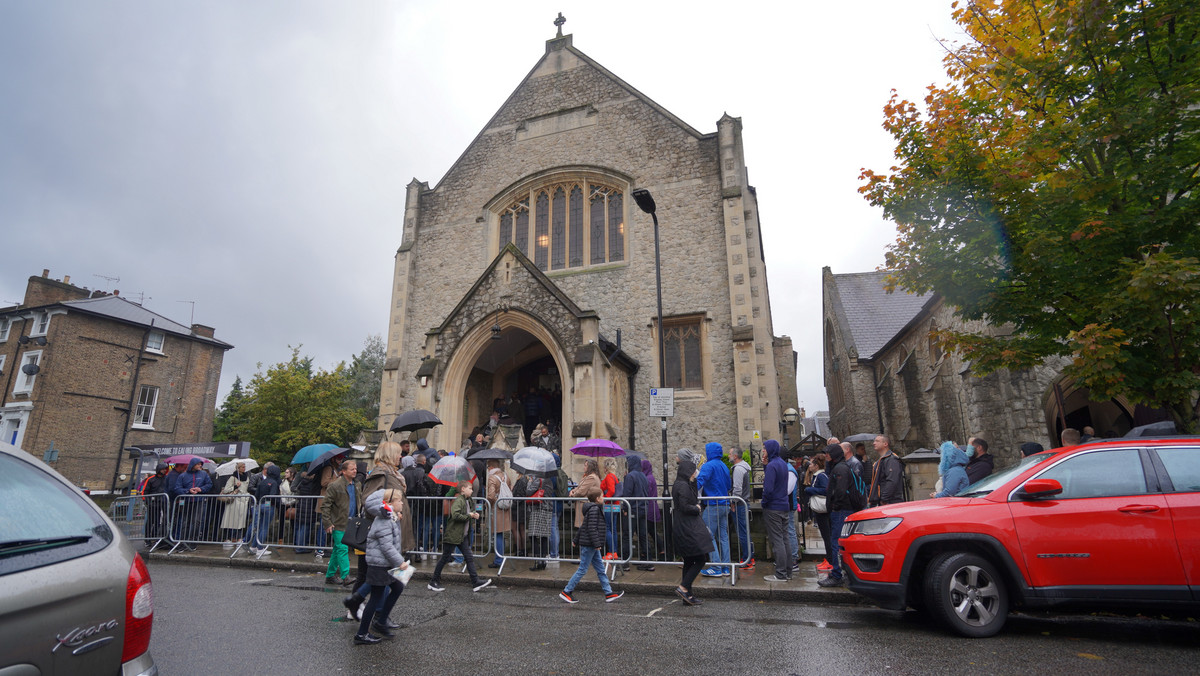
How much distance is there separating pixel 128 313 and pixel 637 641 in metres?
34.1

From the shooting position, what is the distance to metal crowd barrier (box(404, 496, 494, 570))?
9.48 metres

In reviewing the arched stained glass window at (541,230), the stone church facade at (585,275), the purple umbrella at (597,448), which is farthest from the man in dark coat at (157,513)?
the arched stained glass window at (541,230)

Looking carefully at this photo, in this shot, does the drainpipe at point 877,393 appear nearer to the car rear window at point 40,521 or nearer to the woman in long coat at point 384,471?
the woman in long coat at point 384,471

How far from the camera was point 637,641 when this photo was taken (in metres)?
5.14

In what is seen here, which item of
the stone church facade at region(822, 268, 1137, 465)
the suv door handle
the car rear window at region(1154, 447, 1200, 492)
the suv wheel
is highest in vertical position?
the stone church facade at region(822, 268, 1137, 465)

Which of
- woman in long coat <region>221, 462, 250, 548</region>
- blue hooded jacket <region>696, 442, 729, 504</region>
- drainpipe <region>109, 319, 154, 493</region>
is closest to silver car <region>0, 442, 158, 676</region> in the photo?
blue hooded jacket <region>696, 442, 729, 504</region>

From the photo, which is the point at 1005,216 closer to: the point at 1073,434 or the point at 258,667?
the point at 1073,434

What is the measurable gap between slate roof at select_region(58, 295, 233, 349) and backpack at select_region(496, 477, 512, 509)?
91.7 ft

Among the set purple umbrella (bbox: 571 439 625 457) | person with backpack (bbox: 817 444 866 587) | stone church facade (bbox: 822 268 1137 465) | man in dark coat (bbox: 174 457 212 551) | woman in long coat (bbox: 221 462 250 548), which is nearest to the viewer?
person with backpack (bbox: 817 444 866 587)

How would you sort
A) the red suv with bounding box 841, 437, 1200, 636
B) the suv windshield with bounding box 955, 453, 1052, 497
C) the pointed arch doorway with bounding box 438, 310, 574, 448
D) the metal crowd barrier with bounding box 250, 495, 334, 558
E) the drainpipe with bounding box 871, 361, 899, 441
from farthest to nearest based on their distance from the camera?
the drainpipe with bounding box 871, 361, 899, 441 → the pointed arch doorway with bounding box 438, 310, 574, 448 → the metal crowd barrier with bounding box 250, 495, 334, 558 → the suv windshield with bounding box 955, 453, 1052, 497 → the red suv with bounding box 841, 437, 1200, 636

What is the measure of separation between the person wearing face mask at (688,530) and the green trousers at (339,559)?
4.48m

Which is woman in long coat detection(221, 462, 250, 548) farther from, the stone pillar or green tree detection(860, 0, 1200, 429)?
green tree detection(860, 0, 1200, 429)

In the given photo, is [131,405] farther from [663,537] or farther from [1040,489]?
[1040,489]

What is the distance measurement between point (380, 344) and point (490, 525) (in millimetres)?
45561
